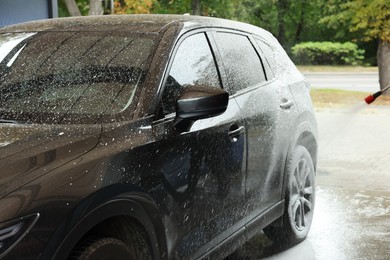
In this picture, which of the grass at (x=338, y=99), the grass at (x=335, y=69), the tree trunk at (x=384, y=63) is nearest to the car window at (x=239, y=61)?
the grass at (x=338, y=99)

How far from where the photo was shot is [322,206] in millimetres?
6367

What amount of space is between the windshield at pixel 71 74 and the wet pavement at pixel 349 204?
6.97 ft

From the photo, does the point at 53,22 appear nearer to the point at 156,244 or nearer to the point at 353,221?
the point at 156,244

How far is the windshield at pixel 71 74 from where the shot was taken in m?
3.05

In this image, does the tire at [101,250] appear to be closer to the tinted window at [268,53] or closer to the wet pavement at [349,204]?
the wet pavement at [349,204]

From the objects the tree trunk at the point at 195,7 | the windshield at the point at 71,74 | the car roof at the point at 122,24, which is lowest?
the tree trunk at the point at 195,7

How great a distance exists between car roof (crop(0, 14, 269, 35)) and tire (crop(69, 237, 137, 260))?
1.36 m

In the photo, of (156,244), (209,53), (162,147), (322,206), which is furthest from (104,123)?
(322,206)

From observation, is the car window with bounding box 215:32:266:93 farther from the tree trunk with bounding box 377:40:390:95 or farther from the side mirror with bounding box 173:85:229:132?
the tree trunk with bounding box 377:40:390:95

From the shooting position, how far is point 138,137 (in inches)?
112

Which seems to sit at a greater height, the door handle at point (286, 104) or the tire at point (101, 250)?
the tire at point (101, 250)

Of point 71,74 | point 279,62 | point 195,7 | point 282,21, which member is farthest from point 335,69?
point 71,74

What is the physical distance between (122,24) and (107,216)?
58.3 inches

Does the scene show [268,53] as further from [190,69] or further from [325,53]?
[325,53]
